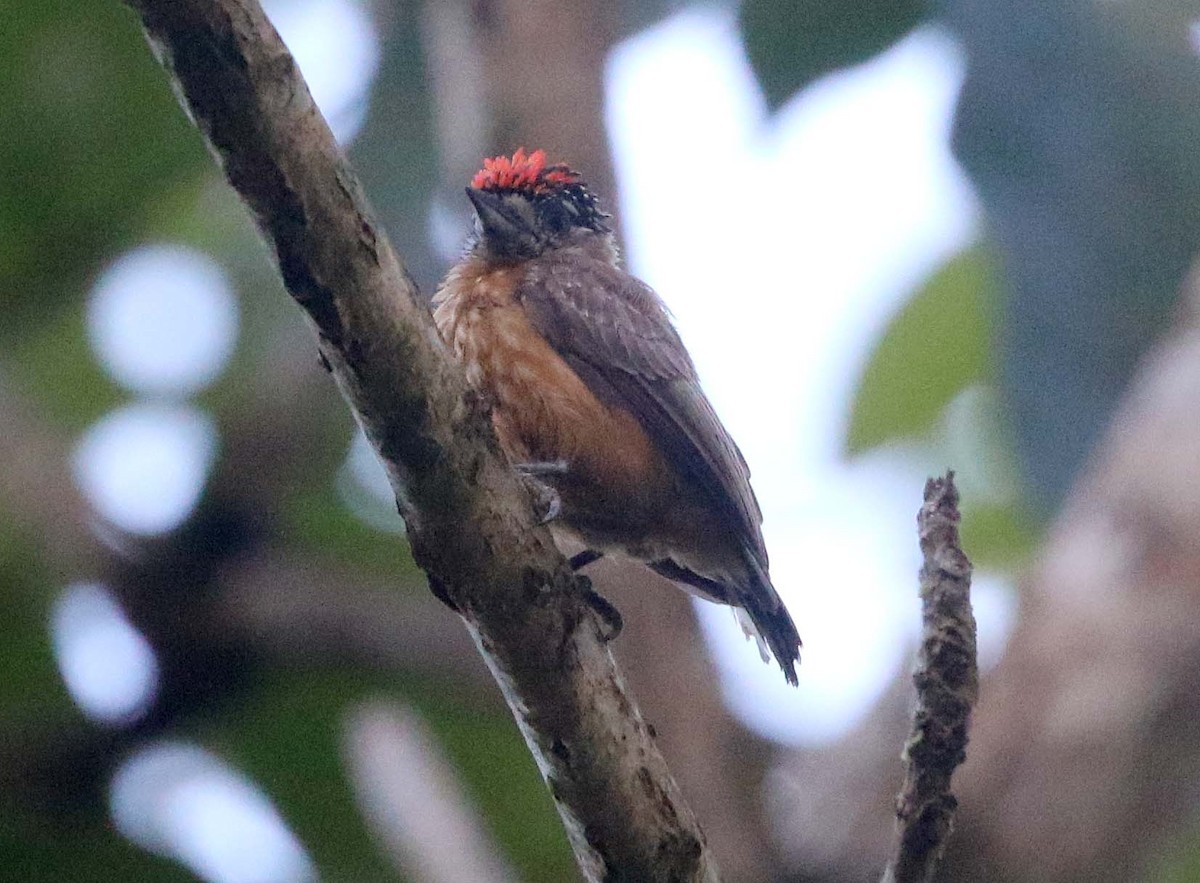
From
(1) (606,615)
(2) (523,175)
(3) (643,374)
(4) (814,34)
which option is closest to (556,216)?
(2) (523,175)

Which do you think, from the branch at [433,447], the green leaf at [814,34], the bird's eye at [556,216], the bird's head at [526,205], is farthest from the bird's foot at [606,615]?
the green leaf at [814,34]

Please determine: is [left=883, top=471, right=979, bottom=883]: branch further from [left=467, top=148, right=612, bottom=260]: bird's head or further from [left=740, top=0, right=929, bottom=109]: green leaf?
[left=740, top=0, right=929, bottom=109]: green leaf

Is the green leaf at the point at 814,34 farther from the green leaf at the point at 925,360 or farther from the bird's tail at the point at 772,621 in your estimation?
the bird's tail at the point at 772,621

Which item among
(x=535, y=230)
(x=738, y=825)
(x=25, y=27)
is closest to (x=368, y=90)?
(x=25, y=27)

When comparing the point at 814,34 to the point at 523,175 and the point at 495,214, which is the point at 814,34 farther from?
the point at 495,214

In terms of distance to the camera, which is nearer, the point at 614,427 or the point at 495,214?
the point at 614,427

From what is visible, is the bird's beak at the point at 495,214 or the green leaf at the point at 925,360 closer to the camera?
the bird's beak at the point at 495,214
